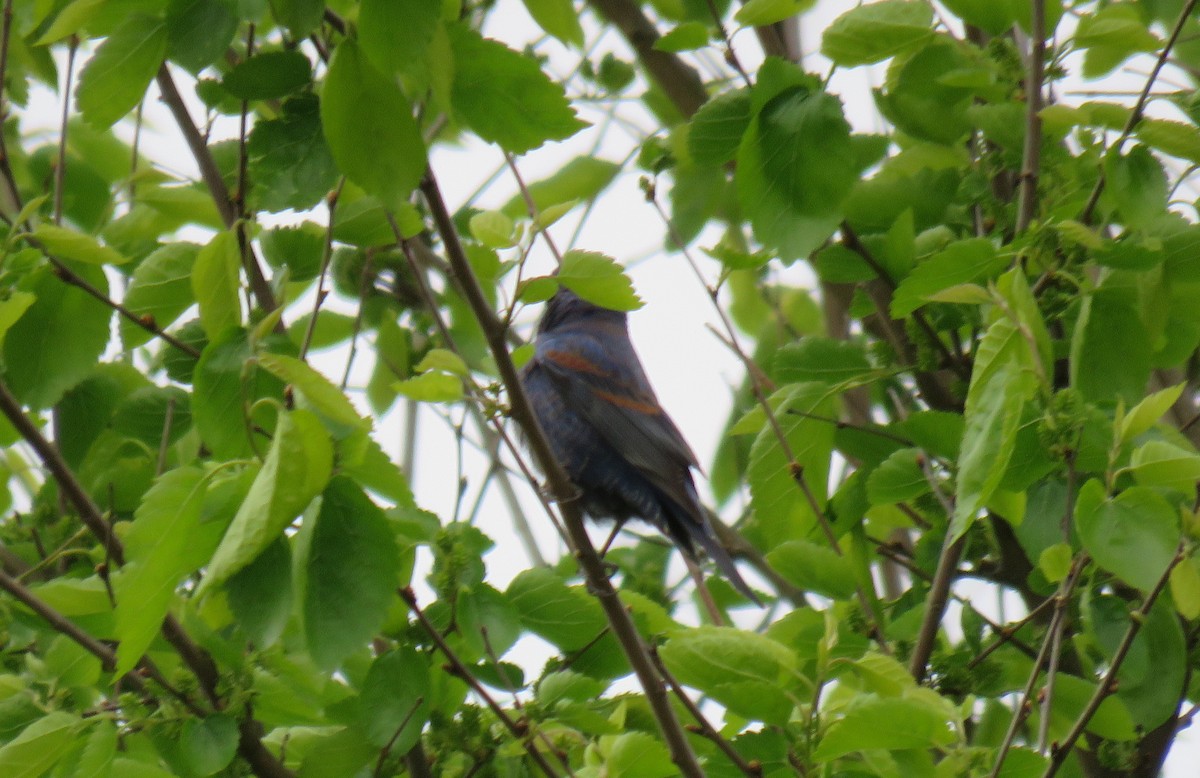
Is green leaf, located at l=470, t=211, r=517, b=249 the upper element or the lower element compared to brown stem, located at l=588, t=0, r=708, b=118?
lower

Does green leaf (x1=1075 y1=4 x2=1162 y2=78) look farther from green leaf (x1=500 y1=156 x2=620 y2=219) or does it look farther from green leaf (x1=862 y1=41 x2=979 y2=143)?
green leaf (x1=500 y1=156 x2=620 y2=219)

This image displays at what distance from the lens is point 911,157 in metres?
3.54

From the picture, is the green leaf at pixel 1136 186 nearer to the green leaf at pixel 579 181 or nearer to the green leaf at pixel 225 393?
the green leaf at pixel 225 393

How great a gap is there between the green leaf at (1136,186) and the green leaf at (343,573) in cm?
167

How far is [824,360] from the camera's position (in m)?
3.25

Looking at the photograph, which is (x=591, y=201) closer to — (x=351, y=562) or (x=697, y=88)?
(x=697, y=88)

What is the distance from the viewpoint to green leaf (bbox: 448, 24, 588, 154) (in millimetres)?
1817

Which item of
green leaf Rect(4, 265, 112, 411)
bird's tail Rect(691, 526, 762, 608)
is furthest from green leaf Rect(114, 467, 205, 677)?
bird's tail Rect(691, 526, 762, 608)

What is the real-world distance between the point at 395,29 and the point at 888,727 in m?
1.29

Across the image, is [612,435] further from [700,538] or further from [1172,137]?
[1172,137]

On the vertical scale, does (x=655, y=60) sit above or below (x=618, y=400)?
above

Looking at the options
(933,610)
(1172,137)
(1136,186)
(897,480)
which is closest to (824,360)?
(897,480)

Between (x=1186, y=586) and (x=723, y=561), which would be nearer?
(x=1186, y=586)

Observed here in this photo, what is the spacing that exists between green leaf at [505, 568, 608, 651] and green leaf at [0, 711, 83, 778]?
892 mm
